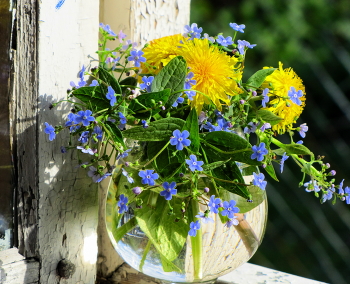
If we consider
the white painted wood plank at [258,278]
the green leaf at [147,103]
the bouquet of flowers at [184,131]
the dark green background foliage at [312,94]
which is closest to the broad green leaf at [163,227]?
the bouquet of flowers at [184,131]

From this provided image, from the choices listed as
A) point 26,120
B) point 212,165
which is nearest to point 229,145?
point 212,165

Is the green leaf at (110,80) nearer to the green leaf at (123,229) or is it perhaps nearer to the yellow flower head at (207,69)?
the yellow flower head at (207,69)

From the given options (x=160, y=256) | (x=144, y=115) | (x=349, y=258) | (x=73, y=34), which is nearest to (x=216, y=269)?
(x=160, y=256)

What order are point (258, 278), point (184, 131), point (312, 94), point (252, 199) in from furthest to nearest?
point (312, 94), point (258, 278), point (252, 199), point (184, 131)

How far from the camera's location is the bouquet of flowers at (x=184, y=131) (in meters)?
0.49

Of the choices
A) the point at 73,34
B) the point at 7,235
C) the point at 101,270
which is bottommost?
the point at 101,270

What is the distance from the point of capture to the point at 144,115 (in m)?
0.51

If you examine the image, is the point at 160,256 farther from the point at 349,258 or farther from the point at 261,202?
the point at 349,258

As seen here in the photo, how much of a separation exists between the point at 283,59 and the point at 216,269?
1.31 metres

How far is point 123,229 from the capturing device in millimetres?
571

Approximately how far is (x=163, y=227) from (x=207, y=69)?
0.65 feet

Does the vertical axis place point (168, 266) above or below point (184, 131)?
below

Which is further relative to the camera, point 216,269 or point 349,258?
point 349,258

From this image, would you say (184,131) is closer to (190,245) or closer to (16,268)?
(190,245)
